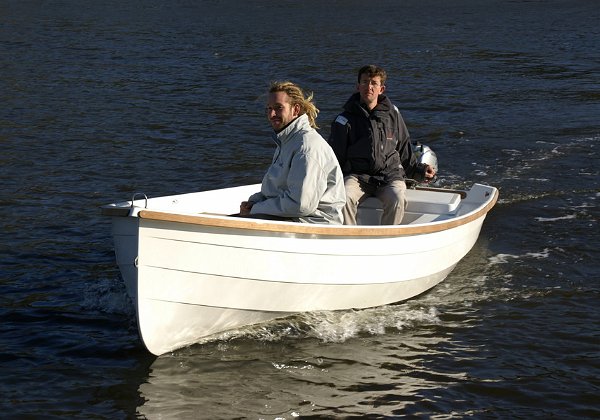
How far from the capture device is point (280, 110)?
754 centimetres

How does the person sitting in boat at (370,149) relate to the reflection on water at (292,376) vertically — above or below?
above

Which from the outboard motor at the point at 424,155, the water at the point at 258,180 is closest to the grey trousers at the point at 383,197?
the water at the point at 258,180

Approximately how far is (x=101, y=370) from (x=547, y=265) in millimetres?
4828

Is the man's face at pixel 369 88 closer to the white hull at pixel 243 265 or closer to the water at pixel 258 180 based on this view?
the white hull at pixel 243 265

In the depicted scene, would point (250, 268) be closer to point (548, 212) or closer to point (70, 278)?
point (70, 278)

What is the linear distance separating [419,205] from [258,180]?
4.26 meters

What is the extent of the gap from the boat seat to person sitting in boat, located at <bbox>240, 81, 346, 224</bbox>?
1679 millimetres

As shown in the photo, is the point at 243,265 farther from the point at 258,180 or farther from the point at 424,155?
the point at 258,180

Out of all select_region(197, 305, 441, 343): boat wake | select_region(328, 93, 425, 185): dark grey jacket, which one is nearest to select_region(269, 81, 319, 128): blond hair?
select_region(328, 93, 425, 185): dark grey jacket

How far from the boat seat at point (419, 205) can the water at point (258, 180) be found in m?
0.72

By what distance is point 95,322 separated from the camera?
8586mm

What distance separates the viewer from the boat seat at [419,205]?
31.8 ft

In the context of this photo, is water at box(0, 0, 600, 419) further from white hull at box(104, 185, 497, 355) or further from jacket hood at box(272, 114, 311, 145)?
jacket hood at box(272, 114, 311, 145)

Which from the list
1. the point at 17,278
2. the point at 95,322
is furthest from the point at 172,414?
the point at 17,278
